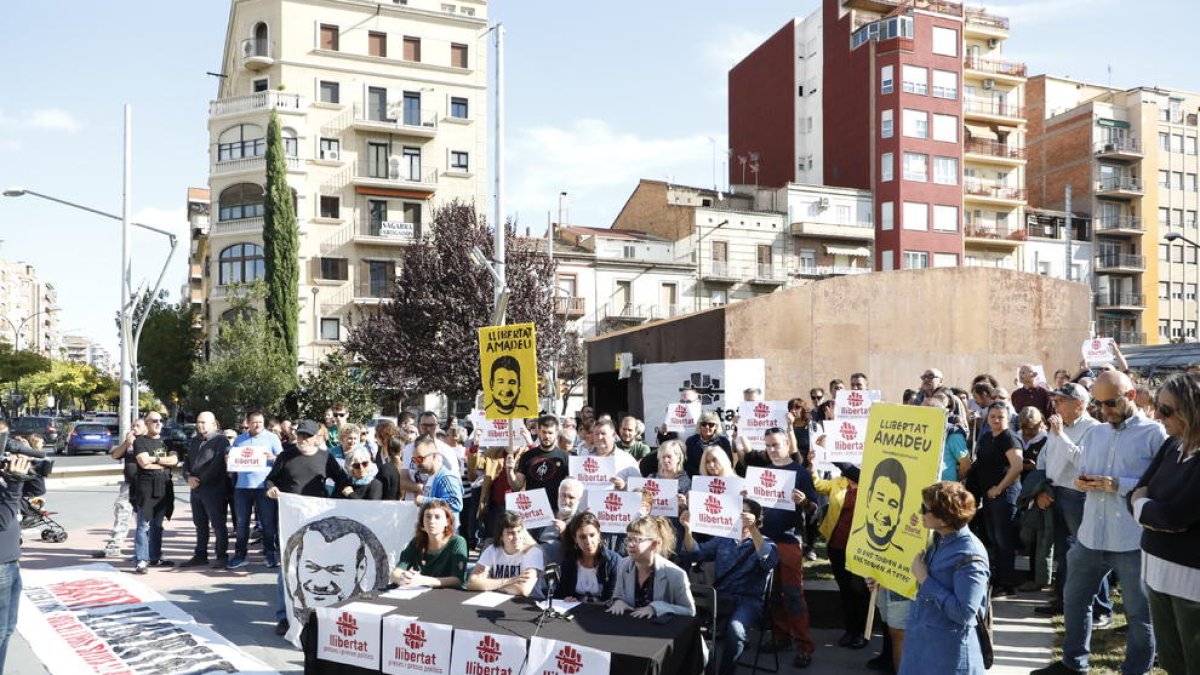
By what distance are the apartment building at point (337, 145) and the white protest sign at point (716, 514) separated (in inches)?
1606

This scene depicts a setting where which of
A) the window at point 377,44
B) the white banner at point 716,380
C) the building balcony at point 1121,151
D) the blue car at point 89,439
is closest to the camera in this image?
the white banner at point 716,380

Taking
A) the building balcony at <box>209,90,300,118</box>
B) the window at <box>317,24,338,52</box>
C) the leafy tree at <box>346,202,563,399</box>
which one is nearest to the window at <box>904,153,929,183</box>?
the leafy tree at <box>346,202,563,399</box>

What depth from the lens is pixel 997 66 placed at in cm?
6162

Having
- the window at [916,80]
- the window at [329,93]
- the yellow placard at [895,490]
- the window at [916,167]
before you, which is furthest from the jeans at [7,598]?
the window at [916,80]

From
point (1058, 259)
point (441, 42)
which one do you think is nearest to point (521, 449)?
point (441, 42)

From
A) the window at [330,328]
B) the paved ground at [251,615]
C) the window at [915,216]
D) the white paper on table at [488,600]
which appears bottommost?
the paved ground at [251,615]

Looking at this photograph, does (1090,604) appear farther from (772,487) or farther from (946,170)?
(946,170)

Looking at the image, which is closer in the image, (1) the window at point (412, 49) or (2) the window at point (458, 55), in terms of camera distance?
(1) the window at point (412, 49)

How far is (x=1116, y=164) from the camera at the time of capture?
65.5 m

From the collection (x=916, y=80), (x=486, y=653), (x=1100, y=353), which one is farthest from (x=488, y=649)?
(x=916, y=80)

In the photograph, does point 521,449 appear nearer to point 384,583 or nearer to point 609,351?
point 384,583

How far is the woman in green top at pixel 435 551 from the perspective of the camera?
7.40 metres

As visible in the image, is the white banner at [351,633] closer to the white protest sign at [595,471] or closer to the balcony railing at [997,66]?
the white protest sign at [595,471]

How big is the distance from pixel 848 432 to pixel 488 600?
488 cm
